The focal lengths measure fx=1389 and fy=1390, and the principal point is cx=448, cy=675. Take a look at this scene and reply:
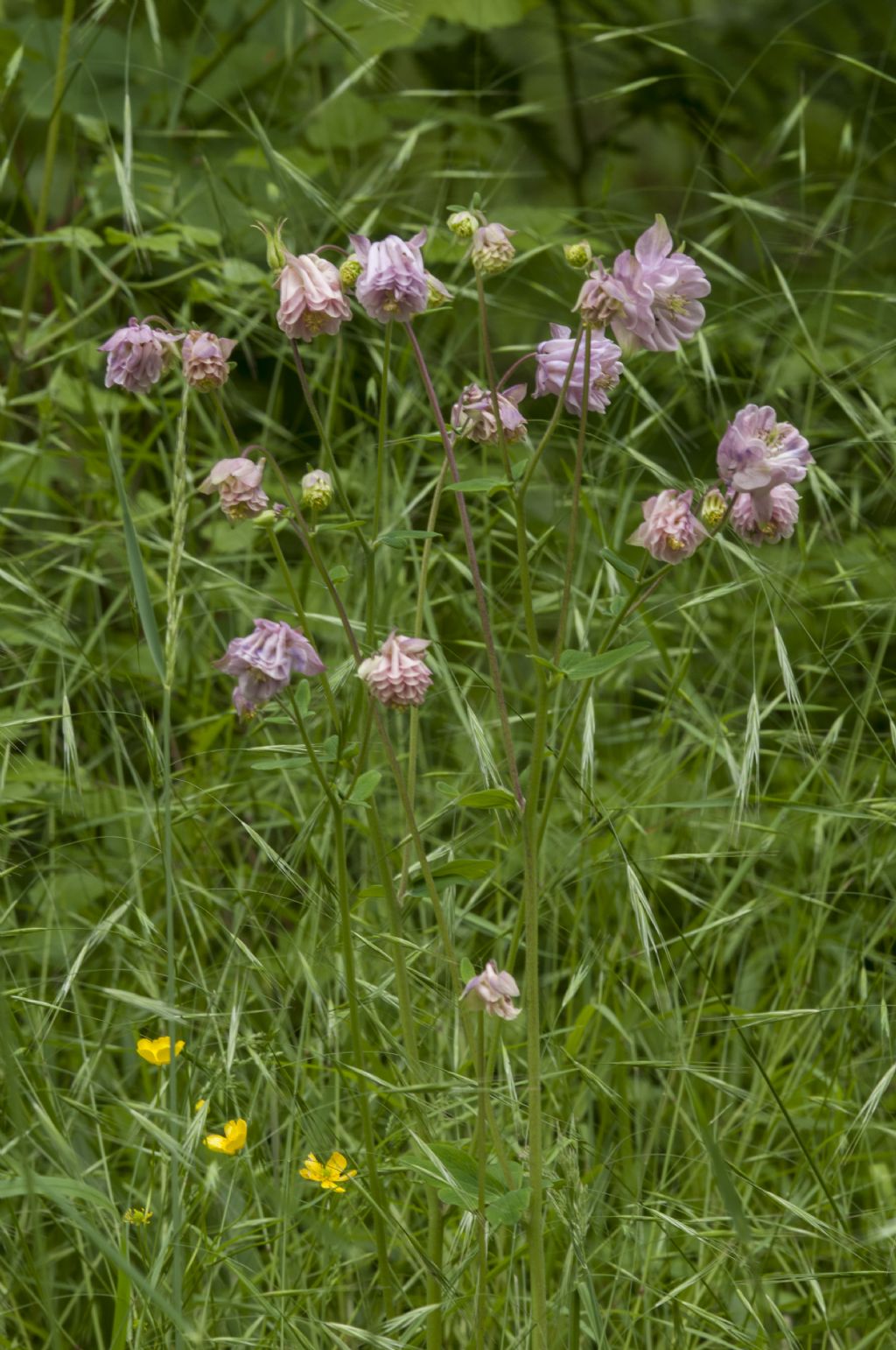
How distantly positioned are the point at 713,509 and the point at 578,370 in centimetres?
13

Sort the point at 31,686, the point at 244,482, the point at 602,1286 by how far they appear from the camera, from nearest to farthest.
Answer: the point at 244,482
the point at 602,1286
the point at 31,686

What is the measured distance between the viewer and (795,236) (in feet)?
8.26

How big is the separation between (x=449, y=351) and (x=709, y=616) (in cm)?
52

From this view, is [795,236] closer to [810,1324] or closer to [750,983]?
[750,983]

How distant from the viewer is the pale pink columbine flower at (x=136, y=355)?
971 millimetres

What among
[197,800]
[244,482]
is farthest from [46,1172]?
[244,482]

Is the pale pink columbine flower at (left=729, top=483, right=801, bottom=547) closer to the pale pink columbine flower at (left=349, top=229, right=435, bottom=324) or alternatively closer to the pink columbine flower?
the pink columbine flower

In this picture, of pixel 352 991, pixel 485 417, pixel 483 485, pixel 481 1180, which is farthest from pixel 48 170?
pixel 481 1180

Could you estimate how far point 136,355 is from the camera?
97cm

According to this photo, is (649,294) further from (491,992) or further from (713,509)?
(491,992)

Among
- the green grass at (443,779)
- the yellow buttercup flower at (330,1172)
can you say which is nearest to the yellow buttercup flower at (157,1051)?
the green grass at (443,779)

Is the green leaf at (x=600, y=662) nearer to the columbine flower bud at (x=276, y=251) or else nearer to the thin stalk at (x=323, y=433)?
the thin stalk at (x=323, y=433)

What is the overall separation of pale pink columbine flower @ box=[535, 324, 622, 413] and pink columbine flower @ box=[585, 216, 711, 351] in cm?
4

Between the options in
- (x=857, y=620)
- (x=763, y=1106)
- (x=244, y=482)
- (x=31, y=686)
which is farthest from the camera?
(x=31, y=686)
